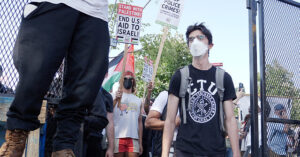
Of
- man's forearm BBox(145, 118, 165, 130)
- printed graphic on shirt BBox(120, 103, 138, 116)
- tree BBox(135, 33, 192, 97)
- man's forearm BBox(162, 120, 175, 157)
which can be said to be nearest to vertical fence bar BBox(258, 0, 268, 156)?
man's forearm BBox(162, 120, 175, 157)

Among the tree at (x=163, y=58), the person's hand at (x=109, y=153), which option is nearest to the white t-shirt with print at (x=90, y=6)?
the person's hand at (x=109, y=153)

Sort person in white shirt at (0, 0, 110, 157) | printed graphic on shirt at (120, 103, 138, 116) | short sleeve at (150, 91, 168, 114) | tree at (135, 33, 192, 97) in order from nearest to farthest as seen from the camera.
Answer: person in white shirt at (0, 0, 110, 157) → short sleeve at (150, 91, 168, 114) → printed graphic on shirt at (120, 103, 138, 116) → tree at (135, 33, 192, 97)

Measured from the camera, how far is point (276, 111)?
3.52 meters

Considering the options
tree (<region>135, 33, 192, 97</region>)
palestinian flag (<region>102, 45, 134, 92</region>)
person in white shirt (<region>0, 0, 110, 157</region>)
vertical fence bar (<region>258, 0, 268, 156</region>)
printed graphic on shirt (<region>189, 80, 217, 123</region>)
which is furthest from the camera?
tree (<region>135, 33, 192, 97</region>)

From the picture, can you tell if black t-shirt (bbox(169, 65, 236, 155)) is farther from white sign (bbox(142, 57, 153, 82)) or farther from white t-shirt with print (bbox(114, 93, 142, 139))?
white sign (bbox(142, 57, 153, 82))

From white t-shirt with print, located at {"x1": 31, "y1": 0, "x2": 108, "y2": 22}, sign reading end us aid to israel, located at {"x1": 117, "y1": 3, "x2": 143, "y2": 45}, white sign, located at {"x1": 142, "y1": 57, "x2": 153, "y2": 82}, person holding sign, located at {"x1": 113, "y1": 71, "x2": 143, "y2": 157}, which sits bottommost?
person holding sign, located at {"x1": 113, "y1": 71, "x2": 143, "y2": 157}

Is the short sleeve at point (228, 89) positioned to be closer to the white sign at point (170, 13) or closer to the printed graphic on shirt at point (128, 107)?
the printed graphic on shirt at point (128, 107)

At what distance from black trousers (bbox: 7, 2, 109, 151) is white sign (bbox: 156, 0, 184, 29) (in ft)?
18.4

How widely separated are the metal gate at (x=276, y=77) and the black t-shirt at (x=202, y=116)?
32cm

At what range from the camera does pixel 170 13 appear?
772 centimetres

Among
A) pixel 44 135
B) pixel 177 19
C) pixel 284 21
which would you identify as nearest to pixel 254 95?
pixel 284 21

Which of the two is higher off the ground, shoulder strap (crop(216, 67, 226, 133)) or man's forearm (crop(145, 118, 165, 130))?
shoulder strap (crop(216, 67, 226, 133))

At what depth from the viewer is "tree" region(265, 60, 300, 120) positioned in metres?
3.51

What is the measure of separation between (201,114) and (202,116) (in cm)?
2
